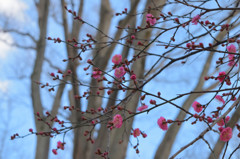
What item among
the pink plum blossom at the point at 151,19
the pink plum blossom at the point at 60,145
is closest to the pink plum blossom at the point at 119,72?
the pink plum blossom at the point at 151,19

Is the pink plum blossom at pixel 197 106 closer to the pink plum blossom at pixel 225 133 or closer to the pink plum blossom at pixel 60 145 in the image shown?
the pink plum blossom at pixel 225 133

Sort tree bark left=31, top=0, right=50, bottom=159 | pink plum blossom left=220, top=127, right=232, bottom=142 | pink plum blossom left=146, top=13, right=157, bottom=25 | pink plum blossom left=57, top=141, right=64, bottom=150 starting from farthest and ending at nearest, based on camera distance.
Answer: tree bark left=31, top=0, right=50, bottom=159 < pink plum blossom left=57, top=141, right=64, bottom=150 < pink plum blossom left=146, top=13, right=157, bottom=25 < pink plum blossom left=220, top=127, right=232, bottom=142

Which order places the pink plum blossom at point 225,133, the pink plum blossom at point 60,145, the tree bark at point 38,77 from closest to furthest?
the pink plum blossom at point 225,133
the pink plum blossom at point 60,145
the tree bark at point 38,77

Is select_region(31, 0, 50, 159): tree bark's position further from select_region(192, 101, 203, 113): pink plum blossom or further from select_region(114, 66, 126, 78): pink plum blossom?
select_region(192, 101, 203, 113): pink plum blossom

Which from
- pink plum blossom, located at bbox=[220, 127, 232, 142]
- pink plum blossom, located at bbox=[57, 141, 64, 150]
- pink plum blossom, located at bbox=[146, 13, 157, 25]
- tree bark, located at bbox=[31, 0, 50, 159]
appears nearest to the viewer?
pink plum blossom, located at bbox=[220, 127, 232, 142]

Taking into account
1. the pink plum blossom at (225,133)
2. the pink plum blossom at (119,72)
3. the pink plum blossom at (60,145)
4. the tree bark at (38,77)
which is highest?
the tree bark at (38,77)

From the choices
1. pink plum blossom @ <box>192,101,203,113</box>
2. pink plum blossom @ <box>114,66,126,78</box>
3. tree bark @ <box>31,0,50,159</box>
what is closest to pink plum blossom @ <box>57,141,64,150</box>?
pink plum blossom @ <box>114,66,126,78</box>

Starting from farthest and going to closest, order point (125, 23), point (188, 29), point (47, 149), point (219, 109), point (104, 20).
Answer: point (104, 20) < point (125, 23) < point (47, 149) < point (188, 29) < point (219, 109)

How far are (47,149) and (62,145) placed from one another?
1.27 m

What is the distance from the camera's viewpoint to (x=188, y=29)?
4.21ft

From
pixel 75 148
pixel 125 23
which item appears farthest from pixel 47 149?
pixel 125 23

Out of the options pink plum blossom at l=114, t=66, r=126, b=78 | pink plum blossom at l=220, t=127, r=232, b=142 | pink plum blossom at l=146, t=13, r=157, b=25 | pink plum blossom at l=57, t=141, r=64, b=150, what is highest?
pink plum blossom at l=146, t=13, r=157, b=25

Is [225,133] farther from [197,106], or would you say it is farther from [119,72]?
[119,72]

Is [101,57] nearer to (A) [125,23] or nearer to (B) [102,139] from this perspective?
(A) [125,23]
